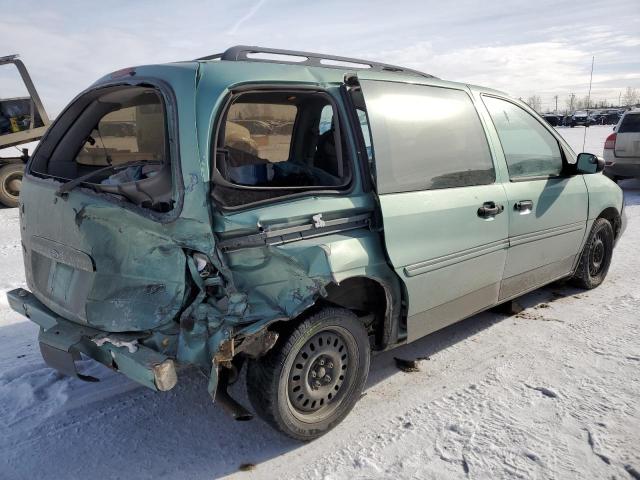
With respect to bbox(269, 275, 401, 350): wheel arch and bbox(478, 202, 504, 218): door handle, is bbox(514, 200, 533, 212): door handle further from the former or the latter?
bbox(269, 275, 401, 350): wheel arch

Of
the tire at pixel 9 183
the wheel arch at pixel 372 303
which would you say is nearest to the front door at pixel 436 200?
the wheel arch at pixel 372 303

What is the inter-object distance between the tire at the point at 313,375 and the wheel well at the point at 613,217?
3343mm

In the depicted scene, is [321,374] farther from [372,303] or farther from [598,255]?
[598,255]

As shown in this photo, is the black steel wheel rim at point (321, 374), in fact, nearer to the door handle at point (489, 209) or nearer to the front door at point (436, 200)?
the front door at point (436, 200)

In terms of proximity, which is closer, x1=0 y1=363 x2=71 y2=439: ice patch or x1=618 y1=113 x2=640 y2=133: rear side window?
x1=0 y1=363 x2=71 y2=439: ice patch

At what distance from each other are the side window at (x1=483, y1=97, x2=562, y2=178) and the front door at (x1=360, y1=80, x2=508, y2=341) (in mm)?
280

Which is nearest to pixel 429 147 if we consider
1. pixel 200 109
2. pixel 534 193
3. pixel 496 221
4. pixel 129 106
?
pixel 496 221

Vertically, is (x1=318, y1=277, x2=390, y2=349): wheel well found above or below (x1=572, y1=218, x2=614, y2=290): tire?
above

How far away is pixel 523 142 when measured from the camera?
4.08 m

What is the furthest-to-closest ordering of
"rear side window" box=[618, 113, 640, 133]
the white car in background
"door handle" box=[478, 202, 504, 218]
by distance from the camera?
"rear side window" box=[618, 113, 640, 133]
the white car in background
"door handle" box=[478, 202, 504, 218]

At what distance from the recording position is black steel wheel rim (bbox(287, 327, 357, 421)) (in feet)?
9.07

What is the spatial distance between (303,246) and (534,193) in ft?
7.37

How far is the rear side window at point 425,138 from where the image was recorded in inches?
120

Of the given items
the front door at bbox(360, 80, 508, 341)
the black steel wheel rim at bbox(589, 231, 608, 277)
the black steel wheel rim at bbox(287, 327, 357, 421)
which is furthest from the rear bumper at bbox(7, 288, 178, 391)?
the black steel wheel rim at bbox(589, 231, 608, 277)
